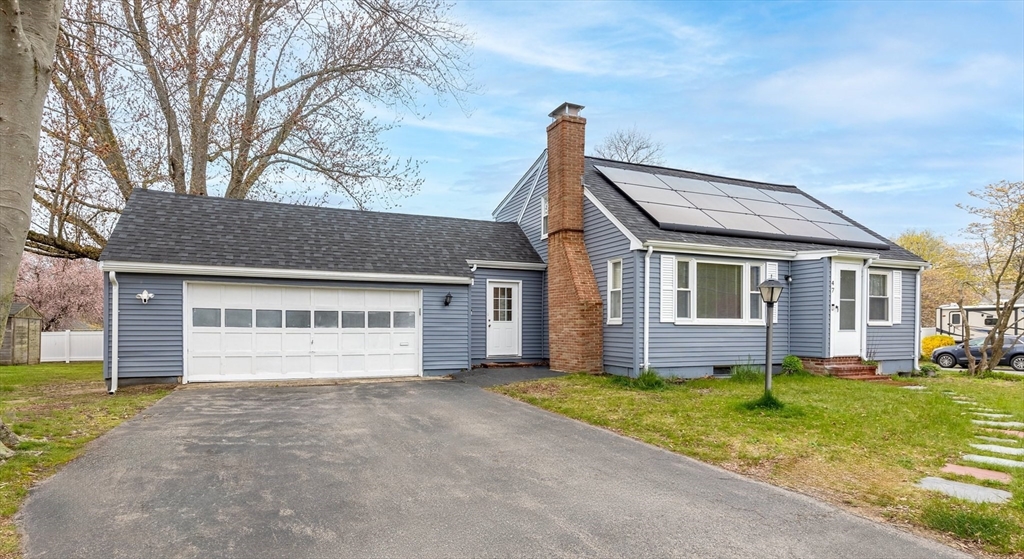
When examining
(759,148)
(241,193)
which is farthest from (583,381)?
(759,148)

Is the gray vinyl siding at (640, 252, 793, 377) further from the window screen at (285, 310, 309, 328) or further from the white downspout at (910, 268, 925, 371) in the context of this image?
the window screen at (285, 310, 309, 328)

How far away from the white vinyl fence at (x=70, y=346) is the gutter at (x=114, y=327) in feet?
44.8

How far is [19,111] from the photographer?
5.20 m

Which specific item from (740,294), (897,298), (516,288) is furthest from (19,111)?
(897,298)

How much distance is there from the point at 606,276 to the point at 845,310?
225 inches

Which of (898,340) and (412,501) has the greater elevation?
(898,340)

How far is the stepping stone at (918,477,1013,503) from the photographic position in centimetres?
465

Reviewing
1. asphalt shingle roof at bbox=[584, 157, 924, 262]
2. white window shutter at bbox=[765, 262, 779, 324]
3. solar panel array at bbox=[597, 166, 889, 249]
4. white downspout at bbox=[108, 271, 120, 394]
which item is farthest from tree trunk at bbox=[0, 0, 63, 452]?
white window shutter at bbox=[765, 262, 779, 324]

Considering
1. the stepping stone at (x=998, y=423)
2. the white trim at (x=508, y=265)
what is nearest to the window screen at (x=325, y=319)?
the white trim at (x=508, y=265)

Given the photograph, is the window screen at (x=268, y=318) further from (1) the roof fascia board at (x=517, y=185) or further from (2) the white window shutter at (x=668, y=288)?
(2) the white window shutter at (x=668, y=288)

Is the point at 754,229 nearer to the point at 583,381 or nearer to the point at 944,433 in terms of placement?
the point at 583,381

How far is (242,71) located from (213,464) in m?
18.7

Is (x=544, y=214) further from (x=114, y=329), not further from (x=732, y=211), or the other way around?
(x=114, y=329)

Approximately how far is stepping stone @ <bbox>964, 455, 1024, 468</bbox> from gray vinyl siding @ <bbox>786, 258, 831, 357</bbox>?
6.91 meters
